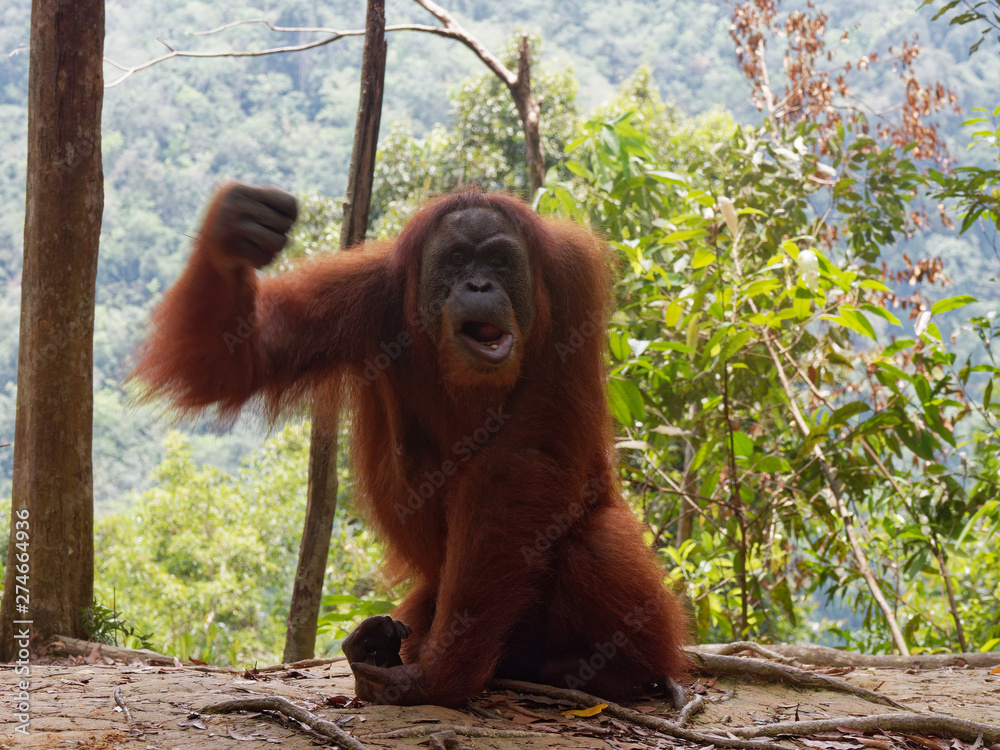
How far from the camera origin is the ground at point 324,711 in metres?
1.85

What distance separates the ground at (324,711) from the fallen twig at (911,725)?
22mm

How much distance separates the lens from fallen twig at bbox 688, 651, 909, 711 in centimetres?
275

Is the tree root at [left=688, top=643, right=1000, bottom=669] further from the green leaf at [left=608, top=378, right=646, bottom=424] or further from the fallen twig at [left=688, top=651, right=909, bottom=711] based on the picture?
the green leaf at [left=608, top=378, right=646, bottom=424]

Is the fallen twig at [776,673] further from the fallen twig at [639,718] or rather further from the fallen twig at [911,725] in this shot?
the fallen twig at [639,718]

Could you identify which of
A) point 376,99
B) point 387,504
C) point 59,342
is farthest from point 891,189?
point 59,342

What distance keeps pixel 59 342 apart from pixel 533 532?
6.01 feet

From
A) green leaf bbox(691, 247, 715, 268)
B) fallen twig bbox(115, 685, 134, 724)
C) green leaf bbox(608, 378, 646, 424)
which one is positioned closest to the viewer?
fallen twig bbox(115, 685, 134, 724)

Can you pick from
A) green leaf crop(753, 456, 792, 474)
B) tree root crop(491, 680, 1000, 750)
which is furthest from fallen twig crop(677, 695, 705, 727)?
green leaf crop(753, 456, 792, 474)

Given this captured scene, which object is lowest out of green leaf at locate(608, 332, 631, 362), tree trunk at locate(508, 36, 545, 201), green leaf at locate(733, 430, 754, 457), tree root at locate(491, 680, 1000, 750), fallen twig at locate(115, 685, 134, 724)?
tree root at locate(491, 680, 1000, 750)

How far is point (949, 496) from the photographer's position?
14.0ft

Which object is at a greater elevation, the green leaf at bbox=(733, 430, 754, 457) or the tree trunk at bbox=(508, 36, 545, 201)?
the tree trunk at bbox=(508, 36, 545, 201)

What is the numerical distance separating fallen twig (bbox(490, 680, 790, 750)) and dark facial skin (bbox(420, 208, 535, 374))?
0.87 meters

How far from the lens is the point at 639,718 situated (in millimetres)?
2209

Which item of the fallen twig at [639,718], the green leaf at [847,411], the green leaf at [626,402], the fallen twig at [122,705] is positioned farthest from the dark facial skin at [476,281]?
the green leaf at [847,411]
